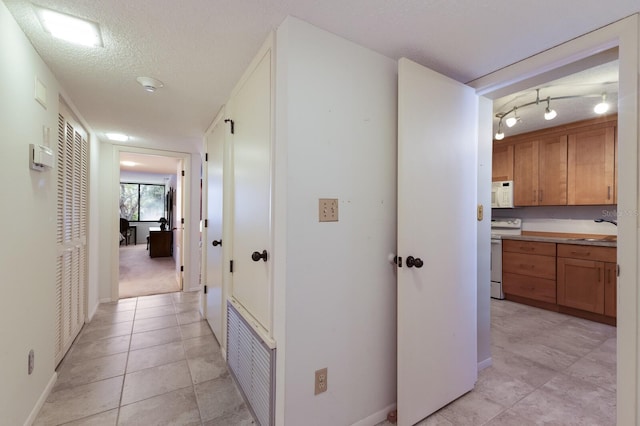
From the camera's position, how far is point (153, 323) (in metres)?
3.05

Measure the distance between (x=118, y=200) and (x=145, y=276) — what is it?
1.97 meters

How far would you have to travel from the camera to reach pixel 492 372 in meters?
2.16

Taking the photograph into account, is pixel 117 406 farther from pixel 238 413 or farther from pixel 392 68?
pixel 392 68

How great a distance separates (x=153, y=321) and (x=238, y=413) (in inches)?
76.9

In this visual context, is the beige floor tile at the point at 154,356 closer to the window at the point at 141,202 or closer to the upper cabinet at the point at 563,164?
the upper cabinet at the point at 563,164

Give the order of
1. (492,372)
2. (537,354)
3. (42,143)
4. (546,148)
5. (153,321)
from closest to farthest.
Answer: (42,143) → (492,372) → (537,354) → (153,321) → (546,148)

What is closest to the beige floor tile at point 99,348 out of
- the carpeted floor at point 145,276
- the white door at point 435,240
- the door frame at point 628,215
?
the carpeted floor at point 145,276

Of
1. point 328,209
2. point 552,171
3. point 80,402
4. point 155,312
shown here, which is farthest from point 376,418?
point 552,171

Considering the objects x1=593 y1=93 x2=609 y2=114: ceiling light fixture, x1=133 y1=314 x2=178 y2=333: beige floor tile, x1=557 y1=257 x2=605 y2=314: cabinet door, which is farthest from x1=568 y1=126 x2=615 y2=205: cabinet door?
x1=133 y1=314 x2=178 y2=333: beige floor tile

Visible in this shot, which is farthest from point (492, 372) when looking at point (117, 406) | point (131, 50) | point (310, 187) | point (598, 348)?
point (131, 50)

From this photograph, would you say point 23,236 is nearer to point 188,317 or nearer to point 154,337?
point 154,337

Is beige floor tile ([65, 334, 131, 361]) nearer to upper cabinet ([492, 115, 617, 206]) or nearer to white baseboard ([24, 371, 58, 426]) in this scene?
white baseboard ([24, 371, 58, 426])

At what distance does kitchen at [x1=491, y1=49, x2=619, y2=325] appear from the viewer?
9.72 ft

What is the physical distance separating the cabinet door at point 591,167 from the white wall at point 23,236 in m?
5.06
